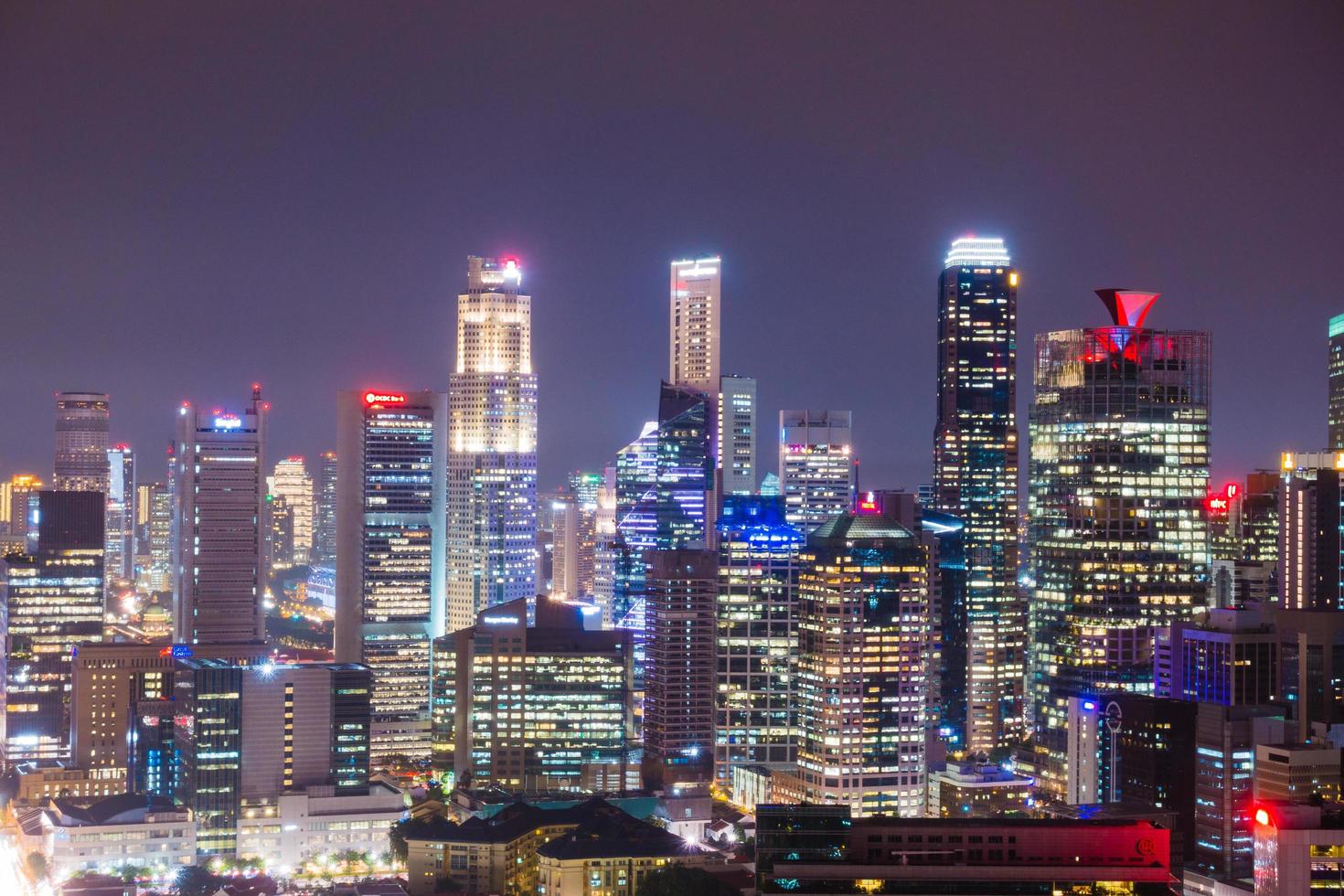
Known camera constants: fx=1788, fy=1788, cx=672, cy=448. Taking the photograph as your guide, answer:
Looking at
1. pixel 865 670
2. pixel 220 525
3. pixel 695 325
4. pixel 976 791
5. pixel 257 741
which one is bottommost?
pixel 976 791

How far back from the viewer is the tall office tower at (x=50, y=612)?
40.0 metres

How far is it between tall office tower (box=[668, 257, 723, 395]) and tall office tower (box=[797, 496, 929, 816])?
54.3 feet

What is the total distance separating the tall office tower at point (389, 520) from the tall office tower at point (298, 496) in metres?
30.3

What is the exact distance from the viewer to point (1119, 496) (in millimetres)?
→ 36562

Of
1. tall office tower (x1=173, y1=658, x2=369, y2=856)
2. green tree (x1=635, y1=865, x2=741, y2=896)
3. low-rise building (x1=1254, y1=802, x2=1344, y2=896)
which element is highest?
low-rise building (x1=1254, y1=802, x2=1344, y2=896)

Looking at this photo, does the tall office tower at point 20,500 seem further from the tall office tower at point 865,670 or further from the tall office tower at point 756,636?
the tall office tower at point 865,670

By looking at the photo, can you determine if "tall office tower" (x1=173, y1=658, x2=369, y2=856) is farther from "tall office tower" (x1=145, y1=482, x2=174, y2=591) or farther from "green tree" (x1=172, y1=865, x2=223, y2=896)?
"tall office tower" (x1=145, y1=482, x2=174, y2=591)

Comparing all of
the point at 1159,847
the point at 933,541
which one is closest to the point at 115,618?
the point at 933,541

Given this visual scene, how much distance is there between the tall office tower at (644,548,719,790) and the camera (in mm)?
35969

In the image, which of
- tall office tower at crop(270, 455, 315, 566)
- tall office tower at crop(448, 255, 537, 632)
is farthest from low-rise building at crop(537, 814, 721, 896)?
tall office tower at crop(270, 455, 315, 566)

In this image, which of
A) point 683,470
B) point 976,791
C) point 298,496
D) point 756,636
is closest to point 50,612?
point 683,470

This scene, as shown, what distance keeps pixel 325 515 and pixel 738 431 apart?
2729cm

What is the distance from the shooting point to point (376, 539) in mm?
44406

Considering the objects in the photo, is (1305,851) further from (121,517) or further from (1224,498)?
(121,517)
